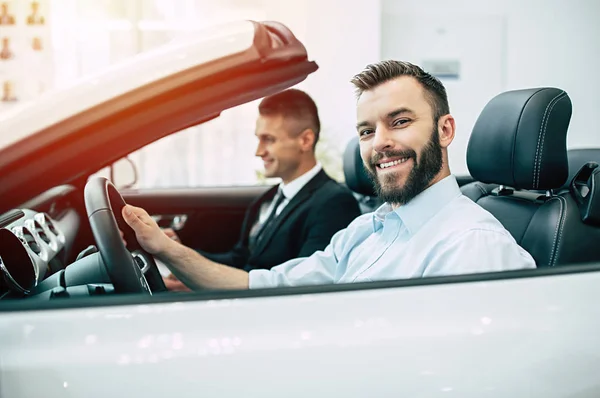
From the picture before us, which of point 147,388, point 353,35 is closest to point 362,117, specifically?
point 147,388

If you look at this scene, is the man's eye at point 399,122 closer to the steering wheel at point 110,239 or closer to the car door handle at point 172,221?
the steering wheel at point 110,239

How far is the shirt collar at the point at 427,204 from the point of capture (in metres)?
1.38

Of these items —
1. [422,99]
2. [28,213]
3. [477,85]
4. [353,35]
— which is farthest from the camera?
[353,35]

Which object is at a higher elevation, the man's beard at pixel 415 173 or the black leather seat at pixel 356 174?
the man's beard at pixel 415 173

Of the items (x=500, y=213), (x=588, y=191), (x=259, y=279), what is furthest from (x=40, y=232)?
(x=588, y=191)

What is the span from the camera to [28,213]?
1744 mm

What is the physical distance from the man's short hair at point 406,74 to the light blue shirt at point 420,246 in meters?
0.18

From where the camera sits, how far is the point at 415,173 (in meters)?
1.38

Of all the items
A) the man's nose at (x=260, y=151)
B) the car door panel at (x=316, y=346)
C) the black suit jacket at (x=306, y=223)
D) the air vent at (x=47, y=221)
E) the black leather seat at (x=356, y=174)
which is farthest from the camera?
the man's nose at (x=260, y=151)

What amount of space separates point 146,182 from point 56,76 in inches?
43.5

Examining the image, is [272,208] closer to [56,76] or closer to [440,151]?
[440,151]

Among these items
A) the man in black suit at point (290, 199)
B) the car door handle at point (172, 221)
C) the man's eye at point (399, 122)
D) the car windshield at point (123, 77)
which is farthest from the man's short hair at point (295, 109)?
the car windshield at point (123, 77)

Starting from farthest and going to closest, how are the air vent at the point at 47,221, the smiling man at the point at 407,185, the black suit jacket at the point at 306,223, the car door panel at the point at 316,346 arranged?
the black suit jacket at the point at 306,223
the air vent at the point at 47,221
the smiling man at the point at 407,185
the car door panel at the point at 316,346

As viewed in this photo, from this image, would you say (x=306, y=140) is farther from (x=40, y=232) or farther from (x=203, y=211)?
(x=40, y=232)
